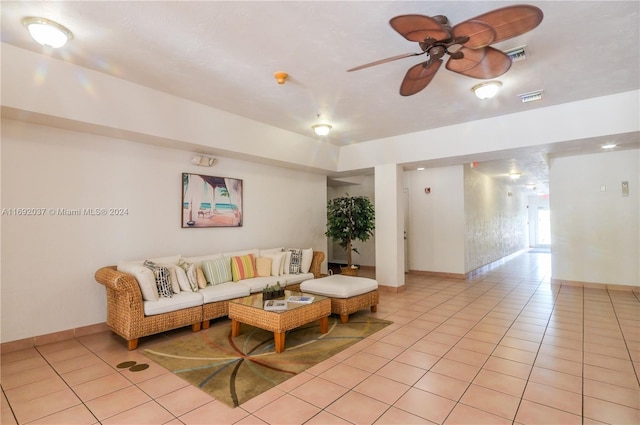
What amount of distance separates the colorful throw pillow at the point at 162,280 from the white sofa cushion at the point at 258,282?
102 cm

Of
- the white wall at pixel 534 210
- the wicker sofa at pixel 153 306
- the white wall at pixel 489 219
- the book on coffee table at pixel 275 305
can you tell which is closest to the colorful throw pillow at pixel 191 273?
the wicker sofa at pixel 153 306

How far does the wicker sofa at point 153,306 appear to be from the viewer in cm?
335

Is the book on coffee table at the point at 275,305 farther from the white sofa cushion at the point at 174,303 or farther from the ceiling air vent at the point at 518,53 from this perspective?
the ceiling air vent at the point at 518,53

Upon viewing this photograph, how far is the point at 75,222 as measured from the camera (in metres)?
3.75

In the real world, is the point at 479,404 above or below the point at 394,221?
below

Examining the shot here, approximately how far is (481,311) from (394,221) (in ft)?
6.90

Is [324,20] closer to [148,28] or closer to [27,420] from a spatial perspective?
[148,28]

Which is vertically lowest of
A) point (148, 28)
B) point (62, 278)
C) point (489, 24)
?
point (62, 278)

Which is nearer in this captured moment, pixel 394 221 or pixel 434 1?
pixel 434 1

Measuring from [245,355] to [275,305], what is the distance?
58 centimetres

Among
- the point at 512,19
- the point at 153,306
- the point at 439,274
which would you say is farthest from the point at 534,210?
the point at 153,306

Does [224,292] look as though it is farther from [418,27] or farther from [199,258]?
[418,27]

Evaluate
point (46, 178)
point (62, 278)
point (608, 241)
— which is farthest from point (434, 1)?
point (608, 241)

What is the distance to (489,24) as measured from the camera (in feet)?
6.51
